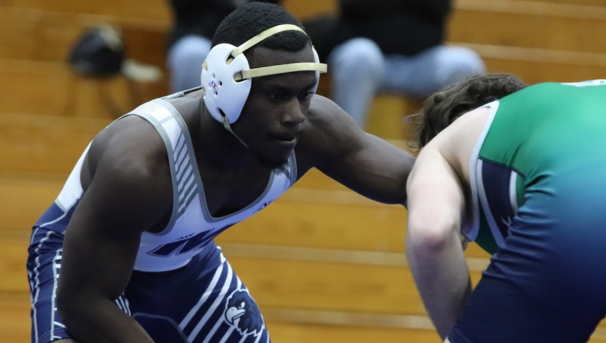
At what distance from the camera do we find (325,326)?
14.4 feet

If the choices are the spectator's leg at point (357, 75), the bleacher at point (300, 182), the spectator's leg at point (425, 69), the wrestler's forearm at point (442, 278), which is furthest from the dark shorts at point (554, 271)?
the spectator's leg at point (425, 69)

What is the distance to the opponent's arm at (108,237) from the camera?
1.96 metres

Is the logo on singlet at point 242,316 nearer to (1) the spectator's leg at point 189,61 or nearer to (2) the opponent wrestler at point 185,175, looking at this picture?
(2) the opponent wrestler at point 185,175

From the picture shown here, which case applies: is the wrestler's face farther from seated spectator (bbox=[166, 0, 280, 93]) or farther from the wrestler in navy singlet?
seated spectator (bbox=[166, 0, 280, 93])

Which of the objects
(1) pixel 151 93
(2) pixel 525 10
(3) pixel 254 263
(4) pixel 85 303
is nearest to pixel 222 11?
(1) pixel 151 93

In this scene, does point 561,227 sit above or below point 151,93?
above

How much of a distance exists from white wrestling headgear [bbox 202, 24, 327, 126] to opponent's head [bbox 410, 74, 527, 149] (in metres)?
0.36

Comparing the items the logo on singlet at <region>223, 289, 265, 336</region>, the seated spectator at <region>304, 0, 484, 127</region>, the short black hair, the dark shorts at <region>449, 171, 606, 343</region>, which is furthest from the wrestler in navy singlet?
the seated spectator at <region>304, 0, 484, 127</region>

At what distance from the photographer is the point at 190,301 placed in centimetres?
254

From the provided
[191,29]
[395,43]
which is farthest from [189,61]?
[395,43]

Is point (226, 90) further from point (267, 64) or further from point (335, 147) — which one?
point (335, 147)

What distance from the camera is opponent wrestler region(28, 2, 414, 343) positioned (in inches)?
78.7

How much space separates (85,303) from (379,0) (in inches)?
128

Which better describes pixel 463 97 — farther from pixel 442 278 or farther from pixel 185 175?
pixel 185 175
